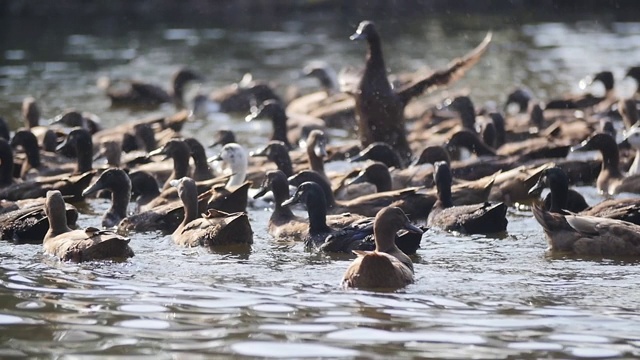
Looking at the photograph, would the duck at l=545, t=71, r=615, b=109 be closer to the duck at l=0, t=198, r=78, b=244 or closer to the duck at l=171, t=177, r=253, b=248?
the duck at l=171, t=177, r=253, b=248

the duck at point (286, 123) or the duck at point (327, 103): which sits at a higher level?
the duck at point (327, 103)

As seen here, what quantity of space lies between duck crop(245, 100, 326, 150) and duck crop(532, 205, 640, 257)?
25.2ft

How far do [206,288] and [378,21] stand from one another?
30.6m

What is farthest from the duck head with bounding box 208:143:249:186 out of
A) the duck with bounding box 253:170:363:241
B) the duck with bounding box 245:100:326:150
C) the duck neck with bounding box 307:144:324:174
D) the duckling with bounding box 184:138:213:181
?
the duck with bounding box 245:100:326:150

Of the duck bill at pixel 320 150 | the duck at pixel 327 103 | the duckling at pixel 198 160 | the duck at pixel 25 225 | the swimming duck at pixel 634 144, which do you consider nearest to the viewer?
the duck at pixel 25 225

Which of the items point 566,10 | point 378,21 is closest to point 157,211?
point 378,21

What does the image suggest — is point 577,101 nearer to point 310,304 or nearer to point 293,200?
point 293,200

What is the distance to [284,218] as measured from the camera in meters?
13.5

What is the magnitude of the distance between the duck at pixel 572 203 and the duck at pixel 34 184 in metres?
5.07

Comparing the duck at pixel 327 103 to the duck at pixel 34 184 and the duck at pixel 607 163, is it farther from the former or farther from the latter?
the duck at pixel 34 184

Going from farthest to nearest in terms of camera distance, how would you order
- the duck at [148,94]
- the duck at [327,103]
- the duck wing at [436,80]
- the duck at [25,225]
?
the duck at [148,94] → the duck at [327,103] → the duck wing at [436,80] → the duck at [25,225]

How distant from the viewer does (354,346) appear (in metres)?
8.48

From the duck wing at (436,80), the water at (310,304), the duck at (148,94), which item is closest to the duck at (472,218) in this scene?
the water at (310,304)

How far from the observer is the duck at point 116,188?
1429 centimetres
